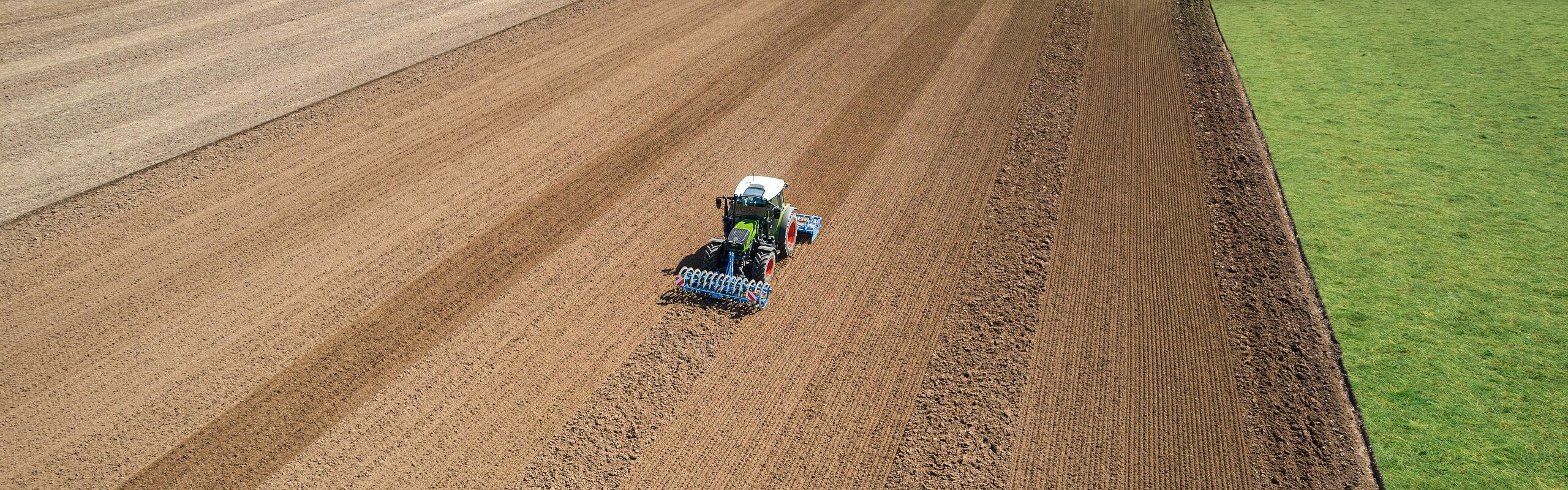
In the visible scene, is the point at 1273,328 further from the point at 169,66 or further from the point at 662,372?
the point at 169,66

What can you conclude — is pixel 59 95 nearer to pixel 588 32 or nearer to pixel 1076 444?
pixel 588 32

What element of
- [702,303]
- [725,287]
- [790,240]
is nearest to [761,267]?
[725,287]

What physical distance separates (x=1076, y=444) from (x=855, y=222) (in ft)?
24.1

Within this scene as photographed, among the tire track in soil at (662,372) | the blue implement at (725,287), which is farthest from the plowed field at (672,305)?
the blue implement at (725,287)

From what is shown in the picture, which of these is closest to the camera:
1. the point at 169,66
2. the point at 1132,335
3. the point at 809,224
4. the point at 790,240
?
the point at 1132,335

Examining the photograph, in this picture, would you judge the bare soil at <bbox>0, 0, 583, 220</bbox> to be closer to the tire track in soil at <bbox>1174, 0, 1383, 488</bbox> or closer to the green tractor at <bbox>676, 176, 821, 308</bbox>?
the green tractor at <bbox>676, 176, 821, 308</bbox>

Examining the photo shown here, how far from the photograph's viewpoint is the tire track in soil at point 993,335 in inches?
444

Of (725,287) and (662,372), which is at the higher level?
(725,287)

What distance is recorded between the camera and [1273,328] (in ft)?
46.1

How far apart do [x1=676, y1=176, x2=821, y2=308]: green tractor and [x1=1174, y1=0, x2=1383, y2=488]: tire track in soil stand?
824cm

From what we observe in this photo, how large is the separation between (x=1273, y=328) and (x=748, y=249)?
9557 mm

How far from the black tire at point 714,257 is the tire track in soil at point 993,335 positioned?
449 centimetres

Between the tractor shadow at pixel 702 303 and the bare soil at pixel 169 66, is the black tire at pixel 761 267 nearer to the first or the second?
the tractor shadow at pixel 702 303

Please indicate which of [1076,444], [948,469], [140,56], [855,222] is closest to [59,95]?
[140,56]
